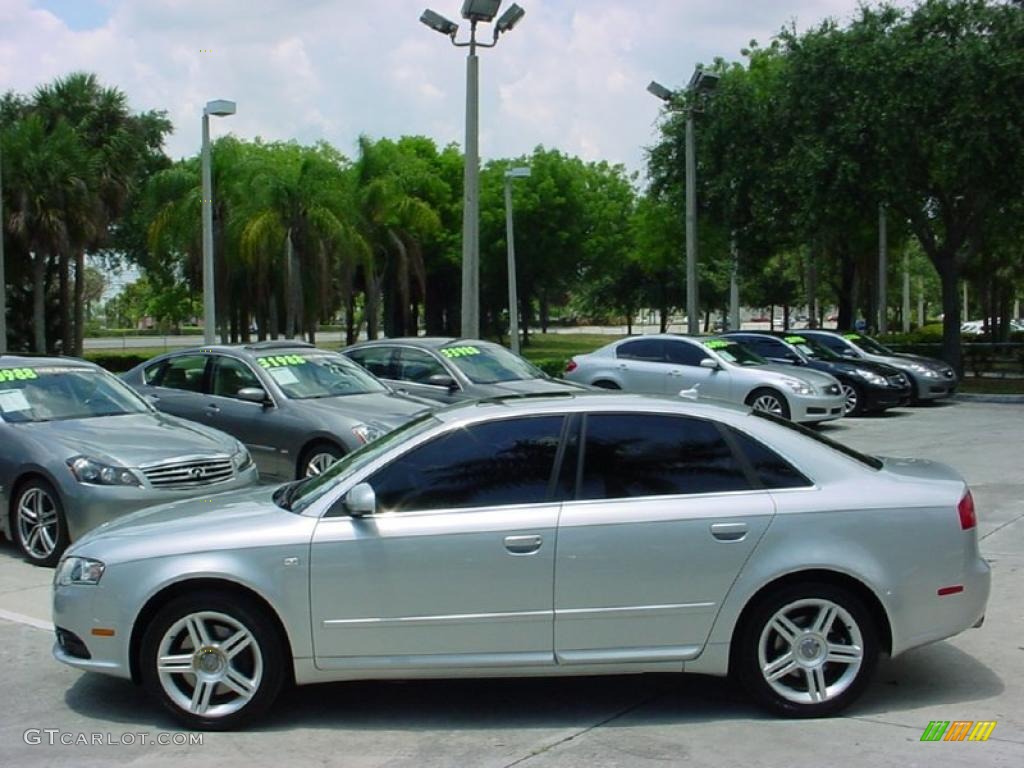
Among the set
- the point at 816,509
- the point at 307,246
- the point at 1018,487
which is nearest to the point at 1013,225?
the point at 1018,487

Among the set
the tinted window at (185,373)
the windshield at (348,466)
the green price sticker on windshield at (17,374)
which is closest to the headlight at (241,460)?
the green price sticker on windshield at (17,374)

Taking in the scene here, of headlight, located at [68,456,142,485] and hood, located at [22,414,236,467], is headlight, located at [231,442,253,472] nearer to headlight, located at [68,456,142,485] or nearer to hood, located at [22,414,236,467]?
hood, located at [22,414,236,467]

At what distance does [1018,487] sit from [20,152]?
26.4 m

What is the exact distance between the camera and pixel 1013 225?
25562mm

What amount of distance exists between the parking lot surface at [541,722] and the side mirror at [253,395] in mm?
4962

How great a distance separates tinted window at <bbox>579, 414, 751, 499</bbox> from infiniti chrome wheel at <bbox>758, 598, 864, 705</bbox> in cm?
64

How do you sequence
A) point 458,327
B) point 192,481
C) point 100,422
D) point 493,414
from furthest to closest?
point 458,327
point 100,422
point 192,481
point 493,414

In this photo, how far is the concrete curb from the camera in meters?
23.9

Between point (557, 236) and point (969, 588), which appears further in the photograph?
point (557, 236)

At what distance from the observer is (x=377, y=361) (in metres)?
15.2

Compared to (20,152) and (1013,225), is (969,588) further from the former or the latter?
(20,152)

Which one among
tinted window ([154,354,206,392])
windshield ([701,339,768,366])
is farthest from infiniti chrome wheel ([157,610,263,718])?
windshield ([701,339,768,366])

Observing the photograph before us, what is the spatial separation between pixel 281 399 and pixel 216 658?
6615mm

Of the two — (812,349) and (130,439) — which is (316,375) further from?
(812,349)
